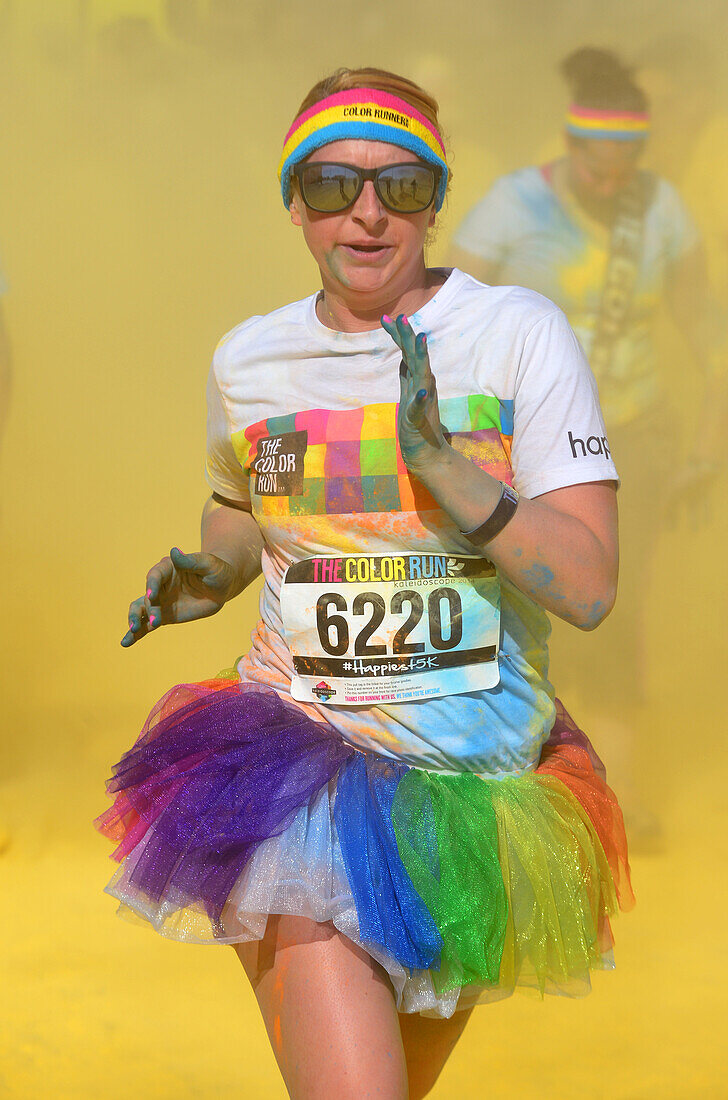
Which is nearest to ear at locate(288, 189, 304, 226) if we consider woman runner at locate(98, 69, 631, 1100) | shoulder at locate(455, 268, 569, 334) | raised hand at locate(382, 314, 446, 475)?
woman runner at locate(98, 69, 631, 1100)

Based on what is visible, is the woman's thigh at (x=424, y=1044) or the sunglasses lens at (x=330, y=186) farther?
the woman's thigh at (x=424, y=1044)

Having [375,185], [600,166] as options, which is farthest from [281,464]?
[600,166]

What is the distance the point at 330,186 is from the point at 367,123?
0.09 meters

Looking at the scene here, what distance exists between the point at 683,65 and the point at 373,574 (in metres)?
2.87

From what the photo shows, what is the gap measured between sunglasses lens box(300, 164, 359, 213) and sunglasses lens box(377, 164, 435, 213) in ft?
0.12

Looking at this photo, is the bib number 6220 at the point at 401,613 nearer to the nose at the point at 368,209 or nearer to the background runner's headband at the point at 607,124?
the nose at the point at 368,209

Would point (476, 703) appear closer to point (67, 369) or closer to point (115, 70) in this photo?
point (67, 369)

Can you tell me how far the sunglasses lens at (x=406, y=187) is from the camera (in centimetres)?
141

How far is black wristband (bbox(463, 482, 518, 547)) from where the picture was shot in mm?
1243

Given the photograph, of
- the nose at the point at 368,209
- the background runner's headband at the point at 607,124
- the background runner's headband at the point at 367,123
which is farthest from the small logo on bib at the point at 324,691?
the background runner's headband at the point at 607,124

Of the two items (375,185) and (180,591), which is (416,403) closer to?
(375,185)

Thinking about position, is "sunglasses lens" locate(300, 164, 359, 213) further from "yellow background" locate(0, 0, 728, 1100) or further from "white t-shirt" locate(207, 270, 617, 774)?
"yellow background" locate(0, 0, 728, 1100)

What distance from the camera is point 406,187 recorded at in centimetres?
142

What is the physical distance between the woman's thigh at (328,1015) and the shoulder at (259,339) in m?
0.70
